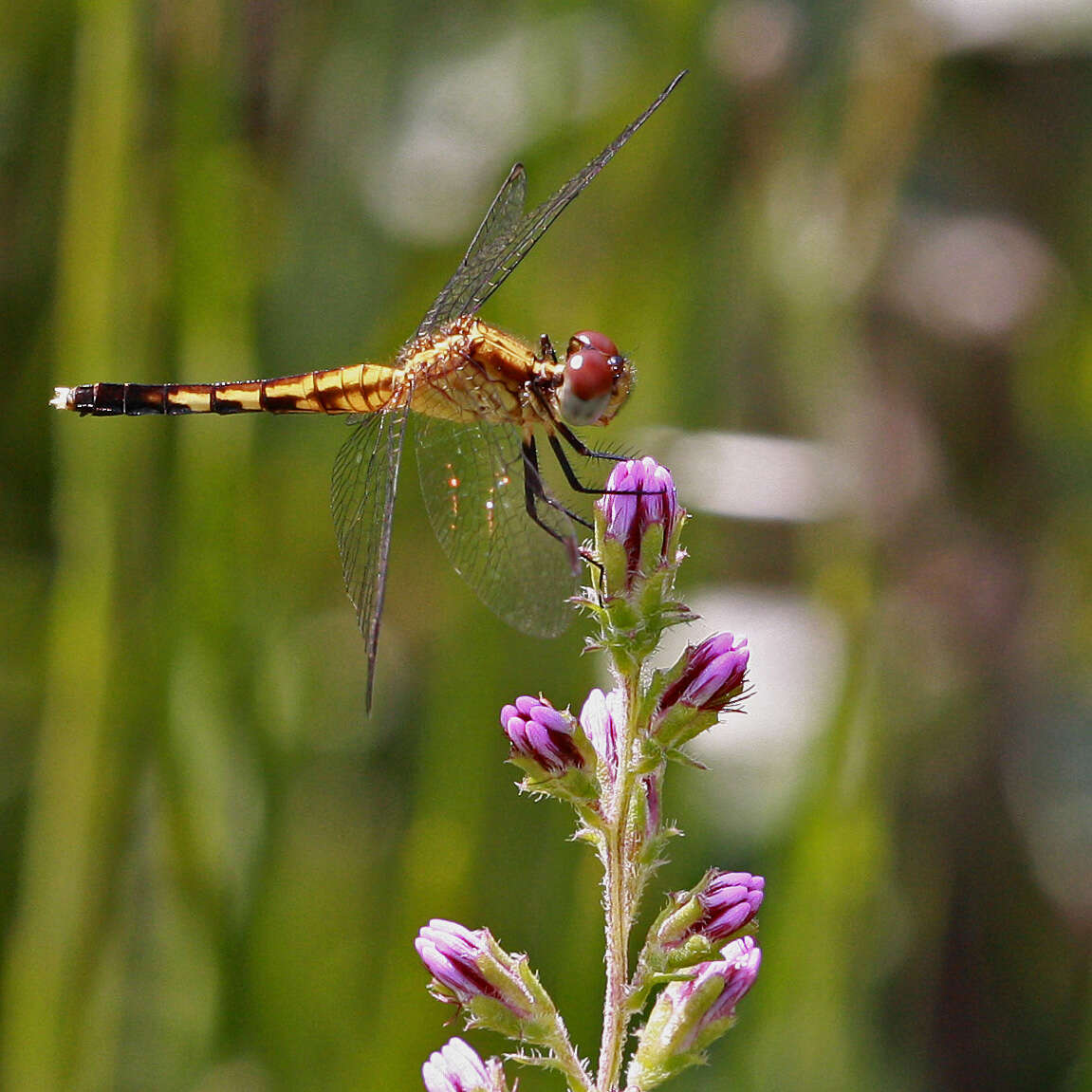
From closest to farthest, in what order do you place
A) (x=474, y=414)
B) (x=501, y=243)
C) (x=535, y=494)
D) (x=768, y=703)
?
1. (x=535, y=494)
2. (x=474, y=414)
3. (x=501, y=243)
4. (x=768, y=703)

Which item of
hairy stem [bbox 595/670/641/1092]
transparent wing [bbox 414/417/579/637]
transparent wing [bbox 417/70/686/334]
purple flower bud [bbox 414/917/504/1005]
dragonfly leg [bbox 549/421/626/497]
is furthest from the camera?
transparent wing [bbox 417/70/686/334]

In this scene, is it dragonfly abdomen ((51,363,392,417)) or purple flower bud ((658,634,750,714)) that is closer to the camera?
purple flower bud ((658,634,750,714))

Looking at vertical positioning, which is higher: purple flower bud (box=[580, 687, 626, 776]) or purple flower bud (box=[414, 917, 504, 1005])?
purple flower bud (box=[580, 687, 626, 776])

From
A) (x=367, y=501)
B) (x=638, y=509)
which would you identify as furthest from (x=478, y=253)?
(x=638, y=509)

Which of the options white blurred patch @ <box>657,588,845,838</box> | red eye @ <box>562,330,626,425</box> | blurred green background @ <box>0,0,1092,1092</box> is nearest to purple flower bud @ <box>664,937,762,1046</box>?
red eye @ <box>562,330,626,425</box>

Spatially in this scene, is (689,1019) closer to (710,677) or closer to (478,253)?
(710,677)

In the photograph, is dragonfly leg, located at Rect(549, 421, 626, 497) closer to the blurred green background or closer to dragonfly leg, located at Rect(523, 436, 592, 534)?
dragonfly leg, located at Rect(523, 436, 592, 534)

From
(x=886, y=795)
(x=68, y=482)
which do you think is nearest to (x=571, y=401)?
(x=68, y=482)
